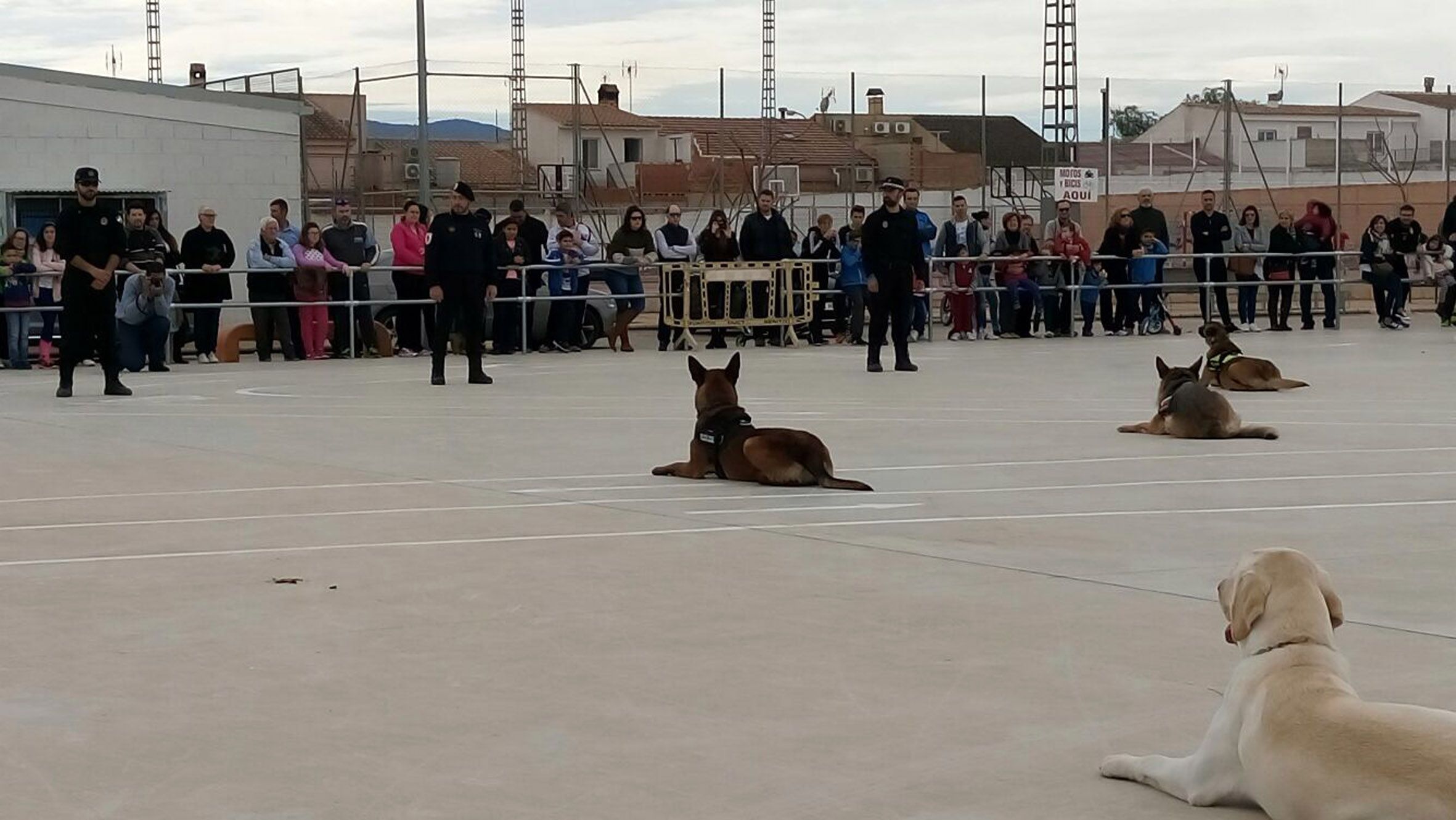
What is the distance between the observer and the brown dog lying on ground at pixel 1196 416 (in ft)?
39.5

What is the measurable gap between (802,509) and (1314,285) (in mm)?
19631

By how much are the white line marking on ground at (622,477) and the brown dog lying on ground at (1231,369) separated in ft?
12.4

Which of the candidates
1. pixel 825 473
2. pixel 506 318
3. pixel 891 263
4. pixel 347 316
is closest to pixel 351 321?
pixel 347 316

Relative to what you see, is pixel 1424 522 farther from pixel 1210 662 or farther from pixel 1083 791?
pixel 1083 791

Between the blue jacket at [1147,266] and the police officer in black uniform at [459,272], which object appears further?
the blue jacket at [1147,266]

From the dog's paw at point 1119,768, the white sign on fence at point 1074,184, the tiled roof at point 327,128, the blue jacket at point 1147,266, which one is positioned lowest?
the dog's paw at point 1119,768

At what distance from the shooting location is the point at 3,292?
67.0 ft

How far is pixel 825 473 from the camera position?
31.9 ft

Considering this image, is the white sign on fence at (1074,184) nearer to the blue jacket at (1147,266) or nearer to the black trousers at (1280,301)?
the black trousers at (1280,301)

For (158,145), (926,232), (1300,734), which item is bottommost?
(1300,734)

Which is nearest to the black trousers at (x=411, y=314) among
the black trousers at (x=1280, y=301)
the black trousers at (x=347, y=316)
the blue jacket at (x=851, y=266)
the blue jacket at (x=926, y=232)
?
the black trousers at (x=347, y=316)

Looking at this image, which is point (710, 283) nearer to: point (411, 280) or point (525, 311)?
point (525, 311)

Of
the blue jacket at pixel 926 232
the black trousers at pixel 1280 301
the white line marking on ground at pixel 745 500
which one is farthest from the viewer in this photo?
the black trousers at pixel 1280 301

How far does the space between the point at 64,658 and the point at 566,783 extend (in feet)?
7.02
